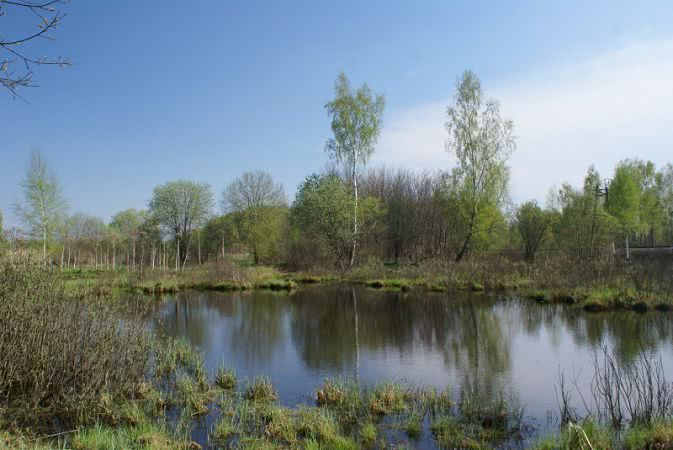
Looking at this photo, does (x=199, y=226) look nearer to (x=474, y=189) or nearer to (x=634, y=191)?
(x=474, y=189)

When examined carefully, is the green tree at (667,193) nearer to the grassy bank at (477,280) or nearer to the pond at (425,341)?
the grassy bank at (477,280)

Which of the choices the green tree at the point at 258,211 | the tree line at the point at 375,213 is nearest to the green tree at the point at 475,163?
the tree line at the point at 375,213

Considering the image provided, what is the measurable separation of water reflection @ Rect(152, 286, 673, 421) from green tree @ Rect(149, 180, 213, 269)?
95.5ft

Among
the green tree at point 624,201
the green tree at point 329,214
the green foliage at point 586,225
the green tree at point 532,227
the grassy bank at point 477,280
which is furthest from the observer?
the green tree at point 532,227

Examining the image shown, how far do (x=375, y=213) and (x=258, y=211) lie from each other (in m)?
14.7

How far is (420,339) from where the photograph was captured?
13.5 metres

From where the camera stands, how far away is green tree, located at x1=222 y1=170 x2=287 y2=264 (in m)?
43.5

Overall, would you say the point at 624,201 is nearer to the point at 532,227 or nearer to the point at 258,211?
the point at 532,227

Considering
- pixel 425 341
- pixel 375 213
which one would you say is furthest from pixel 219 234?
pixel 425 341

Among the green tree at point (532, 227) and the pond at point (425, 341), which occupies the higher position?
the green tree at point (532, 227)

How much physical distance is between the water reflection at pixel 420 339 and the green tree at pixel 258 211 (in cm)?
2194

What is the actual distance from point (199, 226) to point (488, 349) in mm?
41843

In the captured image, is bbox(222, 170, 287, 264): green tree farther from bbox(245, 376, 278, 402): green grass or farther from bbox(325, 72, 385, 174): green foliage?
bbox(245, 376, 278, 402): green grass

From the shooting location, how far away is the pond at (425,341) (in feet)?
31.3
